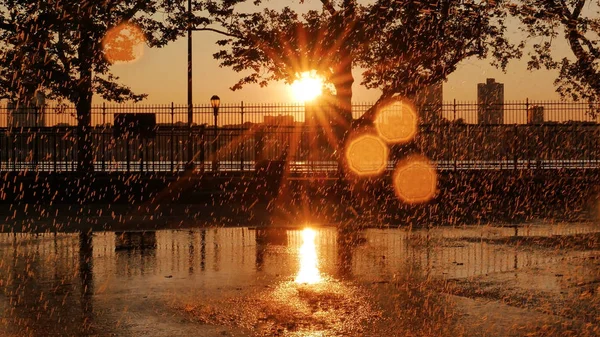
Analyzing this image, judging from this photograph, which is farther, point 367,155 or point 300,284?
point 367,155

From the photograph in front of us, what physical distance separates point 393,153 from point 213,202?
7205mm

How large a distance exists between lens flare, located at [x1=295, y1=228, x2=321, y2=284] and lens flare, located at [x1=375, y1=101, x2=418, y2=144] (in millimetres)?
12054

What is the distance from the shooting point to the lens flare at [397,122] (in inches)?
962

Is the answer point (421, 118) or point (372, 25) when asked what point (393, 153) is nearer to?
point (421, 118)

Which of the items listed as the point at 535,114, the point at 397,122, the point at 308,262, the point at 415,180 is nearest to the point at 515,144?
the point at 535,114

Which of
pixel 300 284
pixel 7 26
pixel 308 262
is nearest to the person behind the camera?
pixel 300 284

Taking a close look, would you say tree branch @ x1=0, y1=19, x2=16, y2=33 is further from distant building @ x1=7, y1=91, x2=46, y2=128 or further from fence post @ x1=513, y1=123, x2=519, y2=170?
fence post @ x1=513, y1=123, x2=519, y2=170

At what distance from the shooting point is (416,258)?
10195 millimetres

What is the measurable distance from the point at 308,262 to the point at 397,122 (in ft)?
51.1

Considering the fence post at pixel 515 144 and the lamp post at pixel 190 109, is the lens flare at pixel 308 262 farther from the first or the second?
the fence post at pixel 515 144

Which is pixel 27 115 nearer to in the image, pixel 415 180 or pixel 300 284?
pixel 415 180

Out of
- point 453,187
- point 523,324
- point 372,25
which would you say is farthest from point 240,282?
point 372,25

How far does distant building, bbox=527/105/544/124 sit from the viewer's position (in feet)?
84.3

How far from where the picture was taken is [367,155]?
24.0 m
